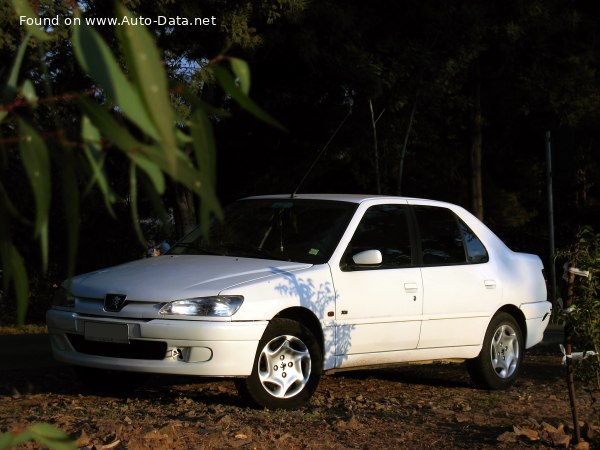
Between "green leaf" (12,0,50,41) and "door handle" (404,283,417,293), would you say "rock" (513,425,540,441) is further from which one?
"green leaf" (12,0,50,41)

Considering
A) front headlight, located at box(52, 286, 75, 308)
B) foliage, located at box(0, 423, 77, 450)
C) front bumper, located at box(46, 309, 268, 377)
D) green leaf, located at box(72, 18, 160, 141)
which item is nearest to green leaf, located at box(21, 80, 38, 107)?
green leaf, located at box(72, 18, 160, 141)

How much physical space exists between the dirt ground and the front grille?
36 cm

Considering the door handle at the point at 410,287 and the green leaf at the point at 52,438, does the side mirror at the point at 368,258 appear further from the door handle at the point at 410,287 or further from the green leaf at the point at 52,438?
the green leaf at the point at 52,438

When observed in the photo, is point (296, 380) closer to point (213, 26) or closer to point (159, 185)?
point (159, 185)

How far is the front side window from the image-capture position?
820 centimetres

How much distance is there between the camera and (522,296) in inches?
364

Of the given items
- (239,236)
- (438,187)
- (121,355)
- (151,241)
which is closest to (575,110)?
(438,187)

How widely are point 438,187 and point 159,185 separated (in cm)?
2420

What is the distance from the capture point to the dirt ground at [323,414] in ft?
19.6

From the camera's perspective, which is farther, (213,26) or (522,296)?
(213,26)

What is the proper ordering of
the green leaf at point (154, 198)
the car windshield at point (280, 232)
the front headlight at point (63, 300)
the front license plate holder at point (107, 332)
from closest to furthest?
the green leaf at point (154, 198), the front license plate holder at point (107, 332), the front headlight at point (63, 300), the car windshield at point (280, 232)

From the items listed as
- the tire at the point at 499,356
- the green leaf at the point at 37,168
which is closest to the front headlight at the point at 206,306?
the tire at the point at 499,356

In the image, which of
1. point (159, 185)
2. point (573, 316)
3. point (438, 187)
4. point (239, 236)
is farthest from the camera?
point (438, 187)

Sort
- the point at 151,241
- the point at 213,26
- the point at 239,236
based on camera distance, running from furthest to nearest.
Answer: the point at 151,241 → the point at 213,26 → the point at 239,236
